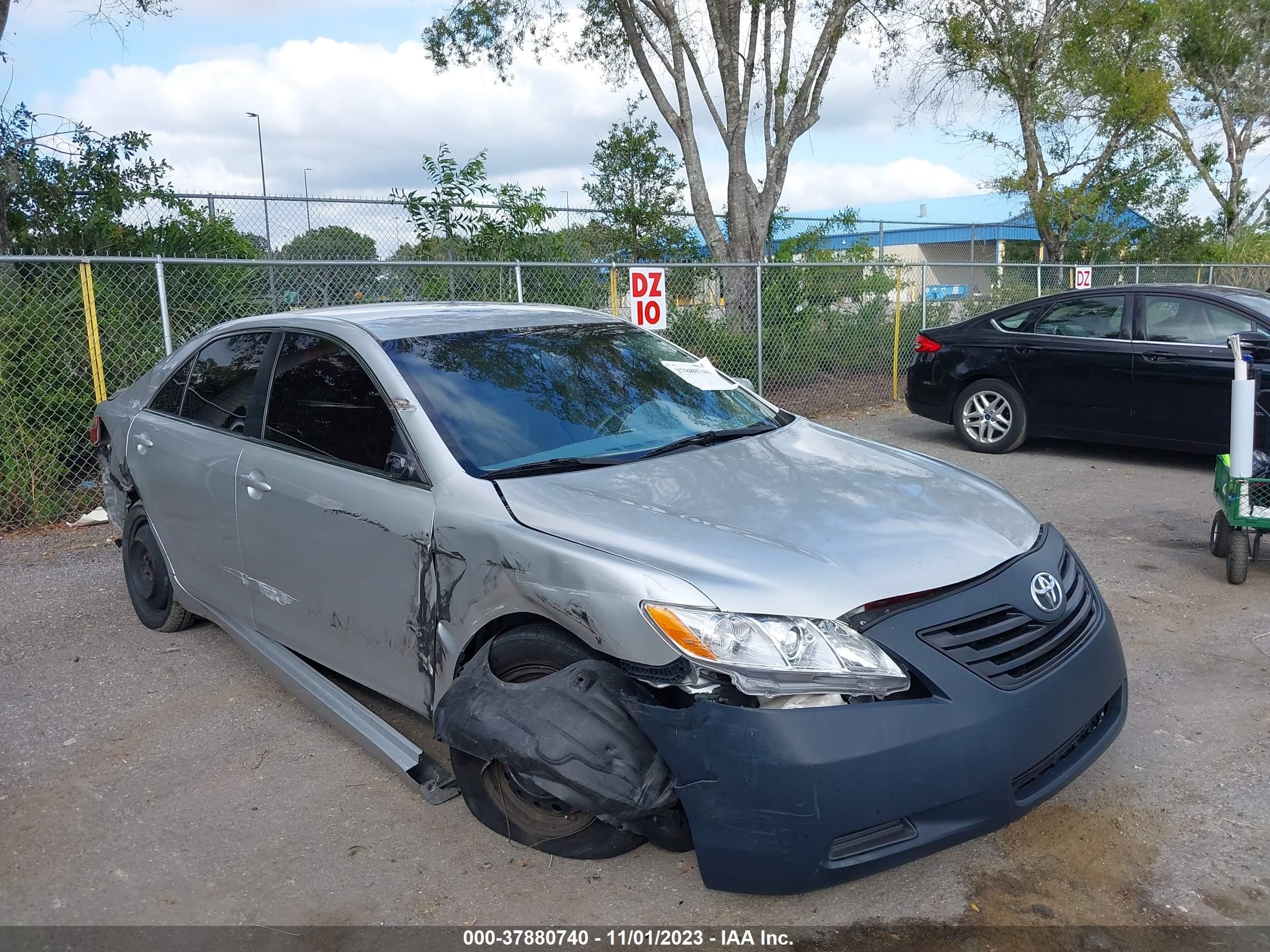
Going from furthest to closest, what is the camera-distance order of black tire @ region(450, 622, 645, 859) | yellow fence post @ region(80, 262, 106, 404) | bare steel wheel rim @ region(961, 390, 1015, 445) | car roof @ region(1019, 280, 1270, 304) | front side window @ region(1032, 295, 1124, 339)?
1. bare steel wheel rim @ region(961, 390, 1015, 445)
2. front side window @ region(1032, 295, 1124, 339)
3. car roof @ region(1019, 280, 1270, 304)
4. yellow fence post @ region(80, 262, 106, 404)
5. black tire @ region(450, 622, 645, 859)

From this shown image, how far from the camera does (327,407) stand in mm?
3898

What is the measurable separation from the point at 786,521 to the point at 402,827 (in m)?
1.60

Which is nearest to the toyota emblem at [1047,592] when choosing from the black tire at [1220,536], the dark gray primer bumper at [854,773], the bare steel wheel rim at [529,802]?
the dark gray primer bumper at [854,773]

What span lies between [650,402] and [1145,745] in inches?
86.9

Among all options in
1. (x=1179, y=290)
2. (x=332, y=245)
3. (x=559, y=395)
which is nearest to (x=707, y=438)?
(x=559, y=395)

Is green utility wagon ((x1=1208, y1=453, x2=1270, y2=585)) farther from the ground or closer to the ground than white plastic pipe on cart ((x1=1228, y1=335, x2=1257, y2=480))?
closer to the ground

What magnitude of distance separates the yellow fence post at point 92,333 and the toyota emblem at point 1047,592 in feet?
22.9

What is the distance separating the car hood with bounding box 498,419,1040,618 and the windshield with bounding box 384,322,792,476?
8.3 inches

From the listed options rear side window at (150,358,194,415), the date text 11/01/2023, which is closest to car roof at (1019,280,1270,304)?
rear side window at (150,358,194,415)

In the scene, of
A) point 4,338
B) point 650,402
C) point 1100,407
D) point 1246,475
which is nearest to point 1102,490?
point 1100,407

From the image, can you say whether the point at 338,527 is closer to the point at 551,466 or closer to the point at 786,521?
the point at 551,466

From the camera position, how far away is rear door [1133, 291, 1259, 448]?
8320 millimetres

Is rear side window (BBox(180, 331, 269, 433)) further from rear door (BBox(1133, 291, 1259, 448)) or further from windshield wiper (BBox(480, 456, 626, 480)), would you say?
rear door (BBox(1133, 291, 1259, 448))

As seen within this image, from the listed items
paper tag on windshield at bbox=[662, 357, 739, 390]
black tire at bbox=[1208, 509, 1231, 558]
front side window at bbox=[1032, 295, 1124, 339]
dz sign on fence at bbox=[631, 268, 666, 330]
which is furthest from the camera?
front side window at bbox=[1032, 295, 1124, 339]
